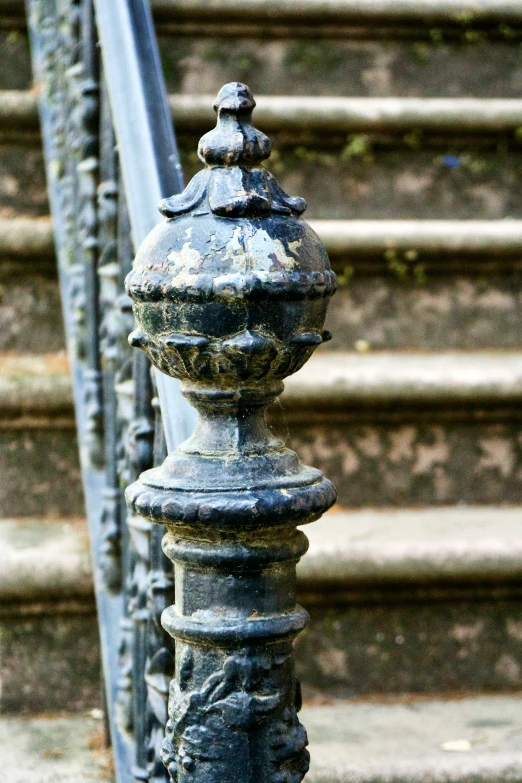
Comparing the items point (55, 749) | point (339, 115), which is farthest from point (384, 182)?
point (55, 749)

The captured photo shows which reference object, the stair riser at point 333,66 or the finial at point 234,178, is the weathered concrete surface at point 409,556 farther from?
the stair riser at point 333,66

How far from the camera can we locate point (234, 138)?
→ 984mm

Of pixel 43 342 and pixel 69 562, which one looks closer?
pixel 69 562

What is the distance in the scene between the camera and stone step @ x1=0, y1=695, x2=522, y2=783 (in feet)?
5.95

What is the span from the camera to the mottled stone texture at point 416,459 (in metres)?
2.29

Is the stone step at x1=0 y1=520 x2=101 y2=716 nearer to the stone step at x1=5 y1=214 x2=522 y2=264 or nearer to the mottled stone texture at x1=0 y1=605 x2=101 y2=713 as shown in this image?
the mottled stone texture at x1=0 y1=605 x2=101 y2=713

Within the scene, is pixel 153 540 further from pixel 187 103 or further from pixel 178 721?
pixel 187 103

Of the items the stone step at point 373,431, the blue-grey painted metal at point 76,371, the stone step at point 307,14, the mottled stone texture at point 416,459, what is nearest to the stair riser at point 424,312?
the stone step at point 373,431

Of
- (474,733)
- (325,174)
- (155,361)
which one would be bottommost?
(474,733)

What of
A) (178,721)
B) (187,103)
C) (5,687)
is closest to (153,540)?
(178,721)

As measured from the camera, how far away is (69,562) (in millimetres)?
1993

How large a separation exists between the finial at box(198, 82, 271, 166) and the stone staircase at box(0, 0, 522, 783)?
108cm

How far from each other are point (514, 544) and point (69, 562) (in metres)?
0.86

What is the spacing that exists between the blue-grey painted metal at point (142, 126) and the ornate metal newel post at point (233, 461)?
0.27 m
